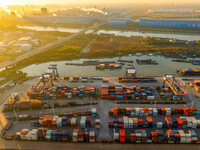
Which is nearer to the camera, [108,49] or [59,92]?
[59,92]

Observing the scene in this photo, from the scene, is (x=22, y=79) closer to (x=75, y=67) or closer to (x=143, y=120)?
(x=75, y=67)

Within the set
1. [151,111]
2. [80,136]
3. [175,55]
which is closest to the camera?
[80,136]

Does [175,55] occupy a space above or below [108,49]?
below

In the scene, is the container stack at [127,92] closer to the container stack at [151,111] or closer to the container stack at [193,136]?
the container stack at [151,111]

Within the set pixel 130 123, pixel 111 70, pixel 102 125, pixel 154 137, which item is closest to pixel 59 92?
pixel 102 125

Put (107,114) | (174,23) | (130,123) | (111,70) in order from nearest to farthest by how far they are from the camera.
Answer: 1. (130,123)
2. (107,114)
3. (111,70)
4. (174,23)

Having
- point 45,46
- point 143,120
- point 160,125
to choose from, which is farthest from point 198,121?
point 45,46

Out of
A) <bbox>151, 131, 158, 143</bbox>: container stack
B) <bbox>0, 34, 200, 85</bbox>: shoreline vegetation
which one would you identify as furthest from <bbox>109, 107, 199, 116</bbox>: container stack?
<bbox>0, 34, 200, 85</bbox>: shoreline vegetation

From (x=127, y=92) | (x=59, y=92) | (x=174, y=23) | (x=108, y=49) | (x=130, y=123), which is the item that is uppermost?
(x=174, y=23)

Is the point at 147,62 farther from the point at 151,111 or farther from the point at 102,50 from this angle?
the point at 151,111
